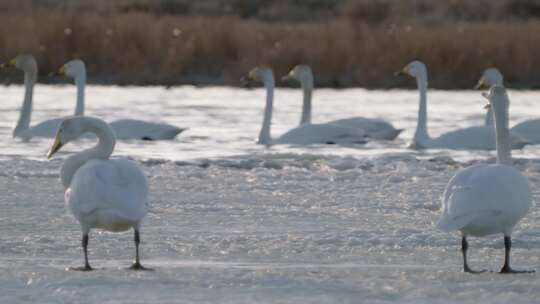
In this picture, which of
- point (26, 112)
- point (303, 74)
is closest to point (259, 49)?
point (303, 74)

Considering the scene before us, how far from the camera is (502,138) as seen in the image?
7.90 m

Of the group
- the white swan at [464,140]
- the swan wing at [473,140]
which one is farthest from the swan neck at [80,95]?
the swan wing at [473,140]

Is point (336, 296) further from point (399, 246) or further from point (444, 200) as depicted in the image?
point (399, 246)

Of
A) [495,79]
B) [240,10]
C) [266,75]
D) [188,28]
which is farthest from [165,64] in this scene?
[240,10]

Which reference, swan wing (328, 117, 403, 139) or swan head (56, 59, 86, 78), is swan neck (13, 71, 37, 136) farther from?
swan wing (328, 117, 403, 139)

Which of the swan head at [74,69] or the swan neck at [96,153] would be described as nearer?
the swan neck at [96,153]

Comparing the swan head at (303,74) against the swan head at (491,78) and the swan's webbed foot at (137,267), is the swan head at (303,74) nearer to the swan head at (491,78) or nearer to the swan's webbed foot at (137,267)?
the swan head at (491,78)

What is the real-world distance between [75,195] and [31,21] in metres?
18.5

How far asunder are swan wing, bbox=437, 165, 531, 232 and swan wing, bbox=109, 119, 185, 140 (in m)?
8.30

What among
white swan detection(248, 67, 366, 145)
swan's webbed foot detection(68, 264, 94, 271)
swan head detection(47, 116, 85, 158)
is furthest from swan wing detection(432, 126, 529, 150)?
swan's webbed foot detection(68, 264, 94, 271)

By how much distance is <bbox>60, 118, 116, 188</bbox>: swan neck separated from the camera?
25.6 ft

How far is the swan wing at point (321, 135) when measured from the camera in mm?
14633

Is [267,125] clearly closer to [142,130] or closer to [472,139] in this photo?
[142,130]

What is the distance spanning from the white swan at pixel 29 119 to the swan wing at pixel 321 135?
2465 millimetres
